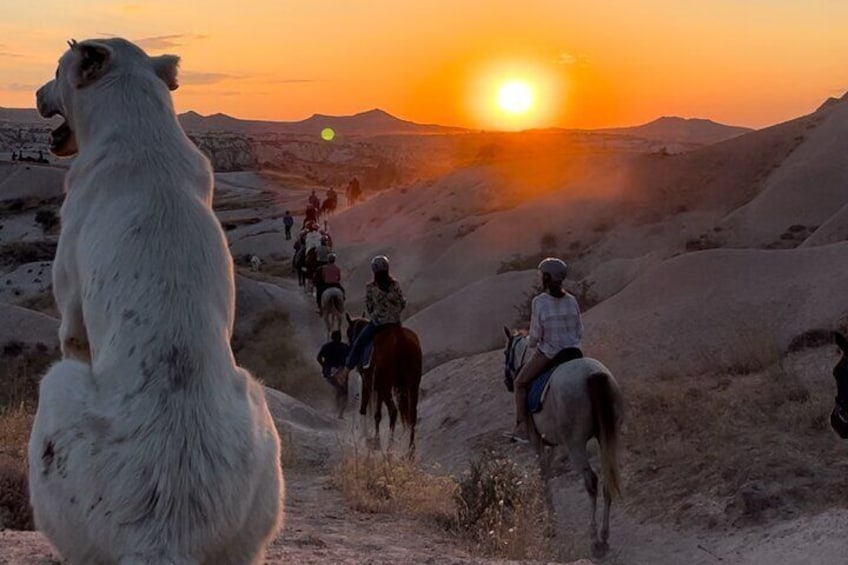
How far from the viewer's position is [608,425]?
32.8 ft

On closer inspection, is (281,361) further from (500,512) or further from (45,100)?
(45,100)

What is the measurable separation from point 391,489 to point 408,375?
3.94m

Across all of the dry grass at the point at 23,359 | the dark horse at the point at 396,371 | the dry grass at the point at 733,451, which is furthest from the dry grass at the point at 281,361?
the dry grass at the point at 733,451

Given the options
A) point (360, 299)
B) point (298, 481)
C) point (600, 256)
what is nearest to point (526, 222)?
point (600, 256)

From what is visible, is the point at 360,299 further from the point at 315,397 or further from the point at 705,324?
the point at 705,324

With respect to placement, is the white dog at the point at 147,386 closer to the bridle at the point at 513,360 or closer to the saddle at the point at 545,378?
the saddle at the point at 545,378

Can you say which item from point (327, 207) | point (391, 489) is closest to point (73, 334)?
point (391, 489)

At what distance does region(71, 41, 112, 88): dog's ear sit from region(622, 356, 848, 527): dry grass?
338 inches

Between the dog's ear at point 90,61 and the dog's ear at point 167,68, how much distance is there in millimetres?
223

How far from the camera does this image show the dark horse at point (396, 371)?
43.8 feet

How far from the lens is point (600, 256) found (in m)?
35.2

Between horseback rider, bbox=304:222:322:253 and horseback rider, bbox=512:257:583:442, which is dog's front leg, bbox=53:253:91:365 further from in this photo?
horseback rider, bbox=304:222:322:253

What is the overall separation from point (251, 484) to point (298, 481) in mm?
8219

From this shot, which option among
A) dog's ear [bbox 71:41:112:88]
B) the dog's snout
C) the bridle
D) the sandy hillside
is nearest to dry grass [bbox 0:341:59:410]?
the sandy hillside
